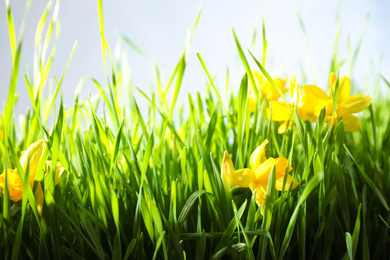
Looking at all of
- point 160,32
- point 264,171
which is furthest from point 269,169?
point 160,32

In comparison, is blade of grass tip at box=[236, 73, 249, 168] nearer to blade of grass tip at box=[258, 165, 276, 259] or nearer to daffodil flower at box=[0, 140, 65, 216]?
blade of grass tip at box=[258, 165, 276, 259]

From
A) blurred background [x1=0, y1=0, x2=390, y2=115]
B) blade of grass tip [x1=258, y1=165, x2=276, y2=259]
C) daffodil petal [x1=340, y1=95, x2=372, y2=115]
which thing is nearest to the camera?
blade of grass tip [x1=258, y1=165, x2=276, y2=259]

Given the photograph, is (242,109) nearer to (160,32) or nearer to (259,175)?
(259,175)

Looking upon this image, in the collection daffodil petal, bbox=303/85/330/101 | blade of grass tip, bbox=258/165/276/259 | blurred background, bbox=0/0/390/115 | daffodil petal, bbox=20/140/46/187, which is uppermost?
blurred background, bbox=0/0/390/115

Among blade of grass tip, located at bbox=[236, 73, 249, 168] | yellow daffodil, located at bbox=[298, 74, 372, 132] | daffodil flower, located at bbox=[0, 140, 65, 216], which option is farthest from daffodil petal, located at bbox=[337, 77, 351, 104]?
daffodil flower, located at bbox=[0, 140, 65, 216]

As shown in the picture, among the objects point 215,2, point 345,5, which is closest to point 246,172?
point 345,5

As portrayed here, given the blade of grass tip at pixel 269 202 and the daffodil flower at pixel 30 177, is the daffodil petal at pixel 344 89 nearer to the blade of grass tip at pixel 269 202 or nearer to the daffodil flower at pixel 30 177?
the blade of grass tip at pixel 269 202
